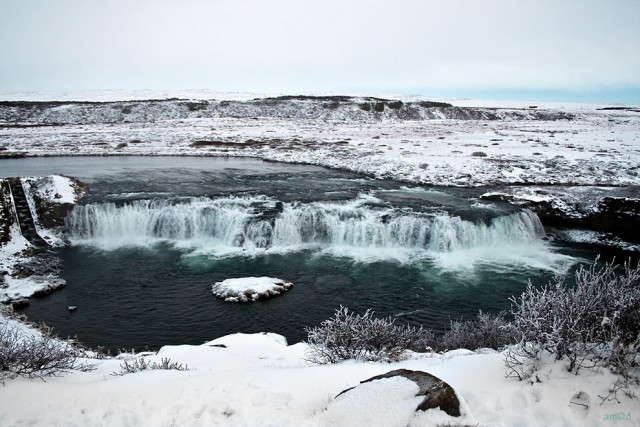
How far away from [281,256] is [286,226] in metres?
2.31

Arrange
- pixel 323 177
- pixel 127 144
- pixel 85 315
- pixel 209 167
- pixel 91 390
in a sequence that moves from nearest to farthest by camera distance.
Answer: pixel 91 390 < pixel 85 315 < pixel 323 177 < pixel 209 167 < pixel 127 144

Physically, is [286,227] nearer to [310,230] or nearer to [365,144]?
[310,230]

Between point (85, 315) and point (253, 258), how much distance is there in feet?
23.3

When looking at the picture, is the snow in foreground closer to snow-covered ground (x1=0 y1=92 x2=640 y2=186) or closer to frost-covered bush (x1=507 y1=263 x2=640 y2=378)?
frost-covered bush (x1=507 y1=263 x2=640 y2=378)

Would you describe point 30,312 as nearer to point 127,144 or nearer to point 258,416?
point 258,416

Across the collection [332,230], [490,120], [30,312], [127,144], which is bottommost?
[30,312]

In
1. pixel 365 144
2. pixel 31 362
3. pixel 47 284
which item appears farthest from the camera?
pixel 365 144

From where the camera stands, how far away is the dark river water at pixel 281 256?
44.0 ft

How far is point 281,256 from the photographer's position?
18.9 m

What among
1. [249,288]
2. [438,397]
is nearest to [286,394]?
[438,397]

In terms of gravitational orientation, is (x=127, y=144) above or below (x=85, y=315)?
above

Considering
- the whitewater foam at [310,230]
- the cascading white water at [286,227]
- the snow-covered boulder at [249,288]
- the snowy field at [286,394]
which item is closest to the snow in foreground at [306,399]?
the snowy field at [286,394]

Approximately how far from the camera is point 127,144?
4762 centimetres

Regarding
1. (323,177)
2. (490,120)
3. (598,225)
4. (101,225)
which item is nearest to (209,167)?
(323,177)
